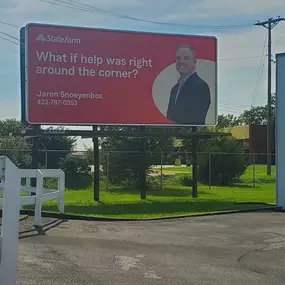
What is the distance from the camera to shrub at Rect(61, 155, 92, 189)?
29233mm

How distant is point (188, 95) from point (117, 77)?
299 cm

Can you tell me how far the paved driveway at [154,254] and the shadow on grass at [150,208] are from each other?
2511mm

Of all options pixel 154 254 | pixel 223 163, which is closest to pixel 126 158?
pixel 223 163

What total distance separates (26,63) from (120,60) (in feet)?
11.5

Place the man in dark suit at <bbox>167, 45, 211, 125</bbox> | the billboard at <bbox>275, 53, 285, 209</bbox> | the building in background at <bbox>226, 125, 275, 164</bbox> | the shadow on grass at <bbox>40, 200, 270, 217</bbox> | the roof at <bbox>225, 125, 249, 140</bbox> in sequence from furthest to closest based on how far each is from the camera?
the roof at <bbox>225, 125, 249, 140</bbox> → the building in background at <bbox>226, 125, 275, 164</bbox> → the man in dark suit at <bbox>167, 45, 211, 125</bbox> → the billboard at <bbox>275, 53, 285, 209</bbox> → the shadow on grass at <bbox>40, 200, 270, 217</bbox>

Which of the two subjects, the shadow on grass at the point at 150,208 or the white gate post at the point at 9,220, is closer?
the white gate post at the point at 9,220

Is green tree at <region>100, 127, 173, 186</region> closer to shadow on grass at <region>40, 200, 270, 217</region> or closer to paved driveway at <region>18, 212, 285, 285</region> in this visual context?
shadow on grass at <region>40, 200, 270, 217</region>

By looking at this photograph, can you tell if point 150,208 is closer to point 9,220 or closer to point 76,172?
point 9,220

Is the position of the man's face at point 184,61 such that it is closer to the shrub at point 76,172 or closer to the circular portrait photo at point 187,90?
the circular portrait photo at point 187,90

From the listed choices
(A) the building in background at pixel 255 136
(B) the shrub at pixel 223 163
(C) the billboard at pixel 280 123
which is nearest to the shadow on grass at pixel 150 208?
(C) the billboard at pixel 280 123

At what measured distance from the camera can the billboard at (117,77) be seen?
65.2ft

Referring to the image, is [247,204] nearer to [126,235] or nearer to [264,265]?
[126,235]

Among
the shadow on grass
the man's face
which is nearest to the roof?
the man's face

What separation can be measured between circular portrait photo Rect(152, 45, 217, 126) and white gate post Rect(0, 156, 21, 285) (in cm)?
1648
